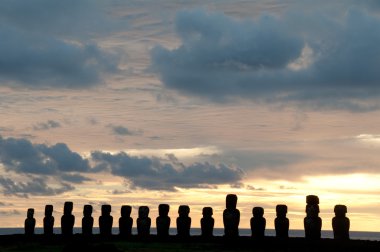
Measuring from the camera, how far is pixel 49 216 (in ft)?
162

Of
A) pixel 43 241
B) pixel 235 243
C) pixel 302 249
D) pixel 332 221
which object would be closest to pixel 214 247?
pixel 235 243

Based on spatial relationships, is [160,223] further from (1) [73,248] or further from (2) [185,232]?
(1) [73,248]

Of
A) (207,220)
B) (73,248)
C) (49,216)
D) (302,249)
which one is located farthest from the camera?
(49,216)

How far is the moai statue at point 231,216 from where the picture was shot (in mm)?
41812

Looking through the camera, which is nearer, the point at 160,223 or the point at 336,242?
the point at 336,242

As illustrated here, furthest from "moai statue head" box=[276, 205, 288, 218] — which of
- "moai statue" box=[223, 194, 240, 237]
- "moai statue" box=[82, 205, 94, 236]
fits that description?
"moai statue" box=[82, 205, 94, 236]

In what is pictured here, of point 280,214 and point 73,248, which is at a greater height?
point 280,214

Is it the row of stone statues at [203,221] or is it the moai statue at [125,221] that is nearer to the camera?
the row of stone statues at [203,221]

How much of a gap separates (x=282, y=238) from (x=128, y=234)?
32.5 ft

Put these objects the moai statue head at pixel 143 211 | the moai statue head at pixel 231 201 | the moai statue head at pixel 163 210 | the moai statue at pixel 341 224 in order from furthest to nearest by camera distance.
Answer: the moai statue head at pixel 143 211
the moai statue head at pixel 163 210
the moai statue head at pixel 231 201
the moai statue at pixel 341 224

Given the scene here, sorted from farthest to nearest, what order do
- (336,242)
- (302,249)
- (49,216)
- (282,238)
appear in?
(49,216), (282,238), (336,242), (302,249)

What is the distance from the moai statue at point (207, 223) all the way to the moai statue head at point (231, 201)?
163 centimetres

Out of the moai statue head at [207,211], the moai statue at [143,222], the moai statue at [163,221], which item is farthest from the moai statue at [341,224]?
the moai statue at [143,222]

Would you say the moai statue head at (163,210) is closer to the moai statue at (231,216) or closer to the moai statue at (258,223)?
the moai statue at (231,216)
